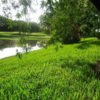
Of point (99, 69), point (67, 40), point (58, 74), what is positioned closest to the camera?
point (58, 74)

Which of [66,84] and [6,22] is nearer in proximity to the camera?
[66,84]

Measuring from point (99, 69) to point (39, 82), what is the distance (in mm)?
4283

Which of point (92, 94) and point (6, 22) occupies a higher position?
point (6, 22)

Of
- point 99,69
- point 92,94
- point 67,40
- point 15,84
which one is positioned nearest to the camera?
point 92,94

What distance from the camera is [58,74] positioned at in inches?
530

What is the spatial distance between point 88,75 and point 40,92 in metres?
4.17

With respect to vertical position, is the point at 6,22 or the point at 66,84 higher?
the point at 6,22

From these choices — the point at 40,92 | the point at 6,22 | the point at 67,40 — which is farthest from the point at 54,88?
the point at 67,40

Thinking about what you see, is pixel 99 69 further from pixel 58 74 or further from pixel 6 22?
pixel 6 22

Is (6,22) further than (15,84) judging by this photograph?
Yes

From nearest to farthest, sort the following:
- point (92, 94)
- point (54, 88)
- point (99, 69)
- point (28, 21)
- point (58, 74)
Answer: point (92, 94) < point (54, 88) < point (28, 21) < point (58, 74) < point (99, 69)

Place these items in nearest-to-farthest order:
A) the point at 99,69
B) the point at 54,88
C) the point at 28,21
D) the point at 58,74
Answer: the point at 54,88, the point at 28,21, the point at 58,74, the point at 99,69

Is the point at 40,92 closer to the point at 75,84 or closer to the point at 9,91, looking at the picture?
the point at 9,91

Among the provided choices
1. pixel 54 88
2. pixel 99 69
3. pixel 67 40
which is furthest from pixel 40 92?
pixel 67 40
